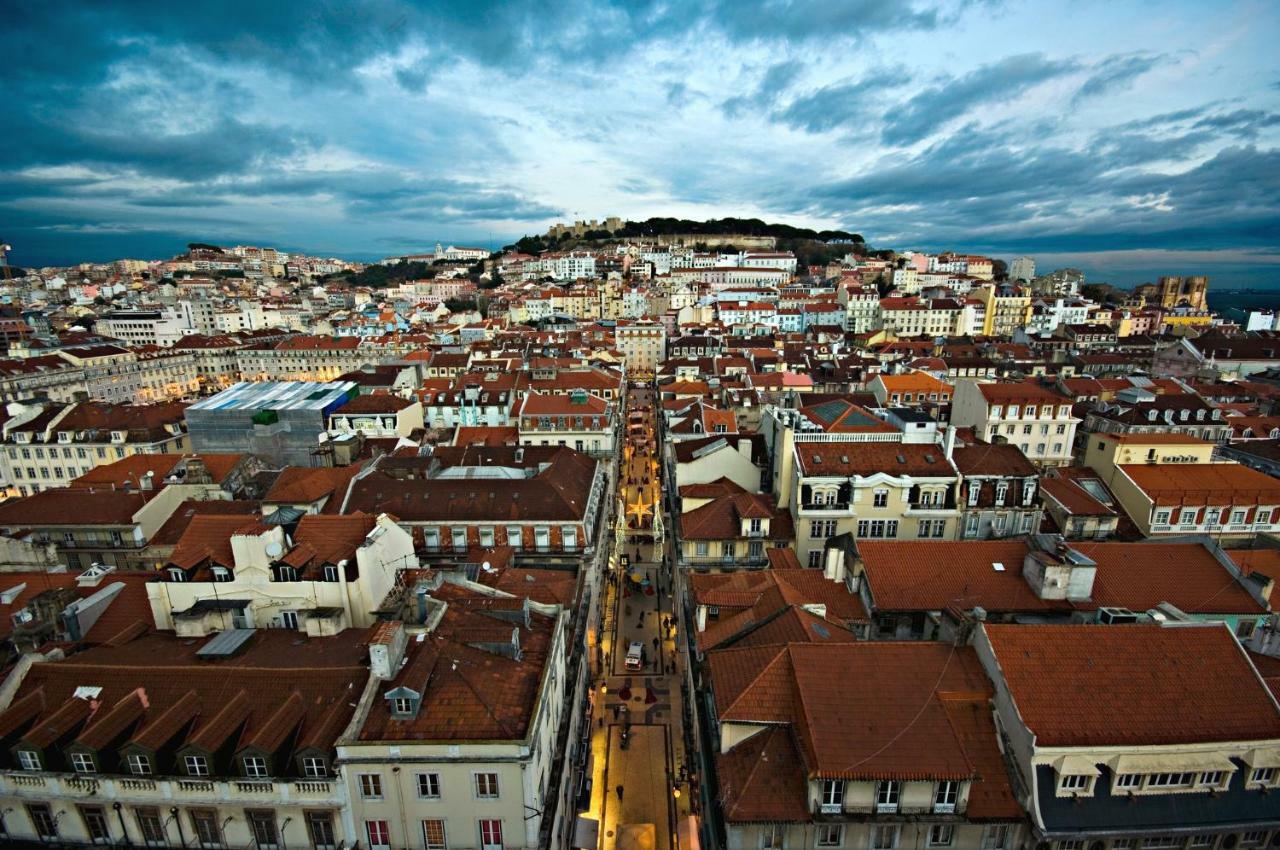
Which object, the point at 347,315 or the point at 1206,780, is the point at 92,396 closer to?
the point at 347,315

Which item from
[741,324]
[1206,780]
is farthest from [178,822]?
[741,324]

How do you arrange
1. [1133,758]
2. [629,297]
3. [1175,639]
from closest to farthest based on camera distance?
[1133,758] < [1175,639] < [629,297]

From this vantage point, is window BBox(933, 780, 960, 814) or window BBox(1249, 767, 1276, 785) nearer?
window BBox(933, 780, 960, 814)

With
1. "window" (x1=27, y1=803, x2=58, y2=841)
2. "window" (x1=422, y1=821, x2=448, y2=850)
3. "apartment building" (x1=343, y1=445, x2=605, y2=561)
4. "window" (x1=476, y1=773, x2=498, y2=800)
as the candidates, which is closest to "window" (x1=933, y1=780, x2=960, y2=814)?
"window" (x1=476, y1=773, x2=498, y2=800)

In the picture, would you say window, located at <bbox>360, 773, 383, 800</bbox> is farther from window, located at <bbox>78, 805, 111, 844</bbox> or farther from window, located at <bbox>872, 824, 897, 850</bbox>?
window, located at <bbox>872, 824, 897, 850</bbox>

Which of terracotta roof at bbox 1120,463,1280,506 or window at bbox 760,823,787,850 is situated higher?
terracotta roof at bbox 1120,463,1280,506

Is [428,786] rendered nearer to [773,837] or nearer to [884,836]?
[773,837]

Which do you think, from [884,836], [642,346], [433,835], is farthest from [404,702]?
[642,346]
